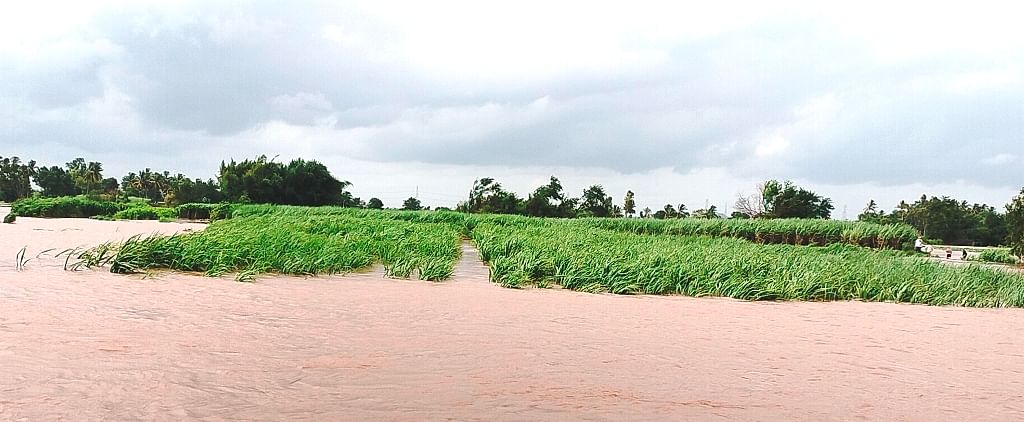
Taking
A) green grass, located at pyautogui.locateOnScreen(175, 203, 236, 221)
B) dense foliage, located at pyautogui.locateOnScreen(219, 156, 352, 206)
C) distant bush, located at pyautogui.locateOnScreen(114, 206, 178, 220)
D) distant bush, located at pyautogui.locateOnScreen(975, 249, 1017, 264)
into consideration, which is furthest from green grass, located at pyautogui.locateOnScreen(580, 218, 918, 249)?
dense foliage, located at pyautogui.locateOnScreen(219, 156, 352, 206)

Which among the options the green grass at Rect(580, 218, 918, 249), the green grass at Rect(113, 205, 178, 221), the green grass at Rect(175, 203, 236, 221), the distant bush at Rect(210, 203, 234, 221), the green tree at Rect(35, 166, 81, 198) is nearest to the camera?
the green grass at Rect(580, 218, 918, 249)

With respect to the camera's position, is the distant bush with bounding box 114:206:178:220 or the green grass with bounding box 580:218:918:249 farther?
the distant bush with bounding box 114:206:178:220

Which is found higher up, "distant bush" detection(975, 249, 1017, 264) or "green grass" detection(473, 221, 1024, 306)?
"distant bush" detection(975, 249, 1017, 264)

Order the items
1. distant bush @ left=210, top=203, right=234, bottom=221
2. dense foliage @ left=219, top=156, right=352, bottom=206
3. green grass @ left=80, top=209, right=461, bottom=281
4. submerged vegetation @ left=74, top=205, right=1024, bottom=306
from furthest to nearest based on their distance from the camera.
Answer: dense foliage @ left=219, top=156, right=352, bottom=206 < distant bush @ left=210, top=203, right=234, bottom=221 < submerged vegetation @ left=74, top=205, right=1024, bottom=306 < green grass @ left=80, top=209, right=461, bottom=281

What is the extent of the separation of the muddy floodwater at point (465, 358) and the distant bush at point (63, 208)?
41455 mm

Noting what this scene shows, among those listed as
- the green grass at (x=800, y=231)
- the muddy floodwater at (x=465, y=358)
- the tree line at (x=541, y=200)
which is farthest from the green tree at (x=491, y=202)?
the muddy floodwater at (x=465, y=358)

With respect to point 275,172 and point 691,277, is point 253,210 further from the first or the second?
point 691,277

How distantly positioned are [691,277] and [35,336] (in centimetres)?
905

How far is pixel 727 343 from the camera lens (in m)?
6.71

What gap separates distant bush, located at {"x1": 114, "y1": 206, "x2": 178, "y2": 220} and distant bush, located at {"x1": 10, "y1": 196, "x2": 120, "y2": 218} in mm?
2398

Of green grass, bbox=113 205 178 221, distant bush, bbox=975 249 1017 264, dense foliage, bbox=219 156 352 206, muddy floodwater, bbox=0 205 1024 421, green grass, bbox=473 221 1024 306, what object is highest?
dense foliage, bbox=219 156 352 206

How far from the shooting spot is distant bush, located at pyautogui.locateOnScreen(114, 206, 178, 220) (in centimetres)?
4367

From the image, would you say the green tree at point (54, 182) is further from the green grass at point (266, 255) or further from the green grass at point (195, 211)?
the green grass at point (266, 255)

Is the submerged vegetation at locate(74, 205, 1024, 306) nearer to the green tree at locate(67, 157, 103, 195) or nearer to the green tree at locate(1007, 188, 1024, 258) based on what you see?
the green tree at locate(1007, 188, 1024, 258)
